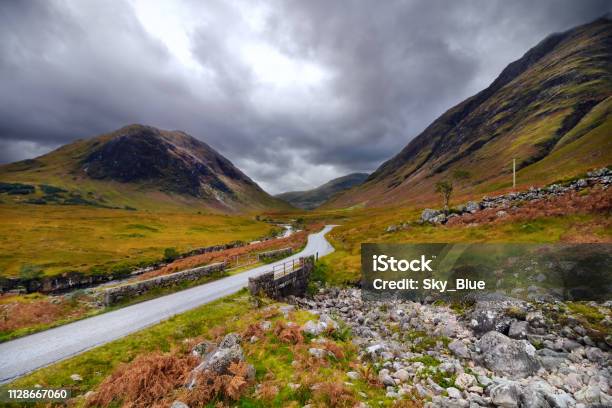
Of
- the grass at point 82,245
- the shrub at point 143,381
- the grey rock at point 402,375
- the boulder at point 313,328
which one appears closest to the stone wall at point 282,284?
the boulder at point 313,328

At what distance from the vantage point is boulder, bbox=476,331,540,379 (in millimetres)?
11680

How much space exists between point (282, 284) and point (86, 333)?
13.3 metres

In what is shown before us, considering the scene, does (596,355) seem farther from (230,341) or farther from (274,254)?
(274,254)

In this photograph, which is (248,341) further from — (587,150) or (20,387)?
(587,150)

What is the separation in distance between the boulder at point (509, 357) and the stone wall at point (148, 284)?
22352 millimetres

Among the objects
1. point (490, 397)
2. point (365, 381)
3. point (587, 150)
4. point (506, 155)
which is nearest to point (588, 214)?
point (490, 397)

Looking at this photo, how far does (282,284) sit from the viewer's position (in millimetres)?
24453

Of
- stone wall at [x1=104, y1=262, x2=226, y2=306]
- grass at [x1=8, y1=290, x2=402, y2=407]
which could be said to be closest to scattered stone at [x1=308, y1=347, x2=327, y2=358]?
grass at [x1=8, y1=290, x2=402, y2=407]

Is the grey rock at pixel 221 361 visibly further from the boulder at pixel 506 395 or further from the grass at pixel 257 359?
the boulder at pixel 506 395

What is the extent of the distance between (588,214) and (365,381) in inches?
1138

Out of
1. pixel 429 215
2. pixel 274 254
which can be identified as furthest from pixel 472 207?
pixel 274 254

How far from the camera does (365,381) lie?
35.3 ft

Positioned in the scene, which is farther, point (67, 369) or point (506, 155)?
point (506, 155)

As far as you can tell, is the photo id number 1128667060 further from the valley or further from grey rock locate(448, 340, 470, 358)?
grey rock locate(448, 340, 470, 358)
